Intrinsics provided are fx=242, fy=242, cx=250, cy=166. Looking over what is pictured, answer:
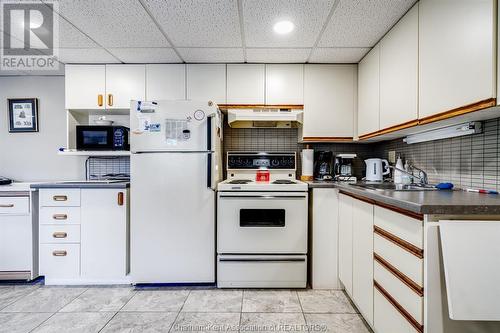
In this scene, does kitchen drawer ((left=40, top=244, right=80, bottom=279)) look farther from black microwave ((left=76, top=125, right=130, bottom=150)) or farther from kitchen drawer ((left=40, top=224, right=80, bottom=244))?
black microwave ((left=76, top=125, right=130, bottom=150))

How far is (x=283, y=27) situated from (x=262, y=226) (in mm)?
1643

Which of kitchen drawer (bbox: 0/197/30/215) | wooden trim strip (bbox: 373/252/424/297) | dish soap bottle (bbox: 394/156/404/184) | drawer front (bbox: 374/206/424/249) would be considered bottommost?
wooden trim strip (bbox: 373/252/424/297)

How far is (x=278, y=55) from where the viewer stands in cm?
236

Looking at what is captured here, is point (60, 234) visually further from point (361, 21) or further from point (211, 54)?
point (361, 21)

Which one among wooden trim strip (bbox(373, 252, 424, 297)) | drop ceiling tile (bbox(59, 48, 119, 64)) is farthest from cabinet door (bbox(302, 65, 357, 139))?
drop ceiling tile (bbox(59, 48, 119, 64))

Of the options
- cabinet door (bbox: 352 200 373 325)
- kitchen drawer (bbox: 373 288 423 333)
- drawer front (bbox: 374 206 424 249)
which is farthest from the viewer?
cabinet door (bbox: 352 200 373 325)

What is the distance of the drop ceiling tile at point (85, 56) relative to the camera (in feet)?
7.54

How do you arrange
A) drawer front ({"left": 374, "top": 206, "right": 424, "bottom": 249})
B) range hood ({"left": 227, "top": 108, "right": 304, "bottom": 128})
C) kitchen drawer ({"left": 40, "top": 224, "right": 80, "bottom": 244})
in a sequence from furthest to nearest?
range hood ({"left": 227, "top": 108, "right": 304, "bottom": 128}) < kitchen drawer ({"left": 40, "top": 224, "right": 80, "bottom": 244}) < drawer front ({"left": 374, "top": 206, "right": 424, "bottom": 249})

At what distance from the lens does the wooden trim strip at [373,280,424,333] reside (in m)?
1.03

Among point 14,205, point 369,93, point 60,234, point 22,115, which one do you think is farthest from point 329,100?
point 22,115

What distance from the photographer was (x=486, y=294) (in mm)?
905

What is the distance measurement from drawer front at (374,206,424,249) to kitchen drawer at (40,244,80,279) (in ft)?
8.11

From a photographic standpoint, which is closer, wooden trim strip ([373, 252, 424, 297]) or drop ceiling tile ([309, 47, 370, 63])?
wooden trim strip ([373, 252, 424, 297])

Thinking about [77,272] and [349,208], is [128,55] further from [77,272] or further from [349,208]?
[349,208]
